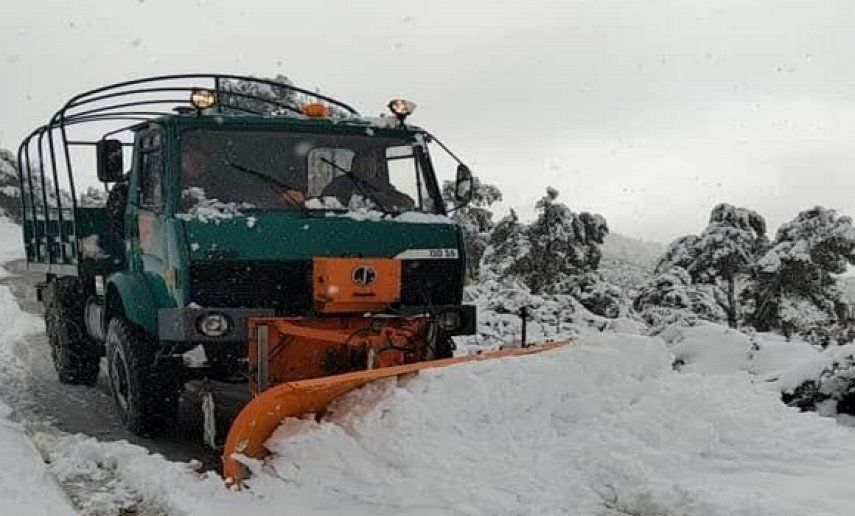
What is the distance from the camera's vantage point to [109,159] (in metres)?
6.39

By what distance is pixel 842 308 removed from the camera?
16.8 meters

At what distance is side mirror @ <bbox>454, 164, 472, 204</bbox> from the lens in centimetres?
676

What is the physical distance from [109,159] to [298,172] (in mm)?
1474

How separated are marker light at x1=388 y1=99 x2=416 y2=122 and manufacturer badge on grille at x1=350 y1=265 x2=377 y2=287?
4.91 feet

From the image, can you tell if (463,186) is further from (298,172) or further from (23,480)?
→ (23,480)

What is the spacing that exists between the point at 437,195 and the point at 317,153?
3.21 ft

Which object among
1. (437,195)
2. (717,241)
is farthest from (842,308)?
(437,195)

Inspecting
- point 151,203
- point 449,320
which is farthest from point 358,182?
point 151,203

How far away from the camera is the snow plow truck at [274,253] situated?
17.9ft

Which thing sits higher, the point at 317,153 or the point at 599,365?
the point at 317,153

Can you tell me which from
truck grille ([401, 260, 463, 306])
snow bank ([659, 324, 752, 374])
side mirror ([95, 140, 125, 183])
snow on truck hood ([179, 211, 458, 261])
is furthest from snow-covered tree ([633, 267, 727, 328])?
side mirror ([95, 140, 125, 183])

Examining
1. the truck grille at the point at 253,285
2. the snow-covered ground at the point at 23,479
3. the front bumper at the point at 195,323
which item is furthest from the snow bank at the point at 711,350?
the snow-covered ground at the point at 23,479

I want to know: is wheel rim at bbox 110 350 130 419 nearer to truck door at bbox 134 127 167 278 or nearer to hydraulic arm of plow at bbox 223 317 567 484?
truck door at bbox 134 127 167 278

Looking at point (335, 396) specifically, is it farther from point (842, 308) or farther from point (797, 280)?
point (842, 308)
